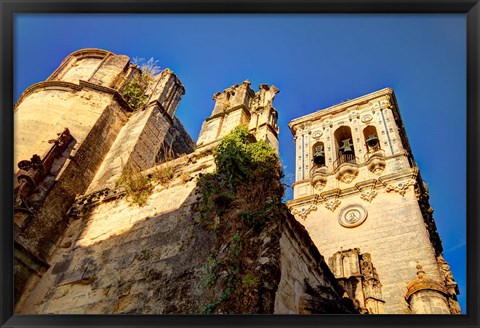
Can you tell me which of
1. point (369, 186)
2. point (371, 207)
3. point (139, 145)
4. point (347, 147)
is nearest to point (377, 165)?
point (369, 186)

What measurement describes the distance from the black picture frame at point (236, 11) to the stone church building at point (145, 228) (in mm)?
782

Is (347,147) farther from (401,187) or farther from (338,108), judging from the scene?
(401,187)

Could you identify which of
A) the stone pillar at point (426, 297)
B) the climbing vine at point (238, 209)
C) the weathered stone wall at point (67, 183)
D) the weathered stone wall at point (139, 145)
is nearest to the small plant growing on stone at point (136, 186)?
the weathered stone wall at point (139, 145)

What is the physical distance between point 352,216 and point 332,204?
135 centimetres

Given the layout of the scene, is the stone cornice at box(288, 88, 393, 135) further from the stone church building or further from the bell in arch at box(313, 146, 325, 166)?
the stone church building

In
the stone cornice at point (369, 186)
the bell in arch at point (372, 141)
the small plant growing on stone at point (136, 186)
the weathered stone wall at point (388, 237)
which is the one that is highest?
the bell in arch at point (372, 141)

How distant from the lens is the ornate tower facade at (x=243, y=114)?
779cm

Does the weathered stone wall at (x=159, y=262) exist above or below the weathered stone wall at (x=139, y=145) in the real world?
below

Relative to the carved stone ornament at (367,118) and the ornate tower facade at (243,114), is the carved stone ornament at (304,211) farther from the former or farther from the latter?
the ornate tower facade at (243,114)

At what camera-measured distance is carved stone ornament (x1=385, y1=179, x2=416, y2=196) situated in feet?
57.0

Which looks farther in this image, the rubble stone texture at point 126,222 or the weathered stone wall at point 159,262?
the rubble stone texture at point 126,222

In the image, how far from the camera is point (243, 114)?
8.47 meters

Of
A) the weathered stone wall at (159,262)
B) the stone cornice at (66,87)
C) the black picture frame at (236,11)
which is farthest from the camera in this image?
the stone cornice at (66,87)
